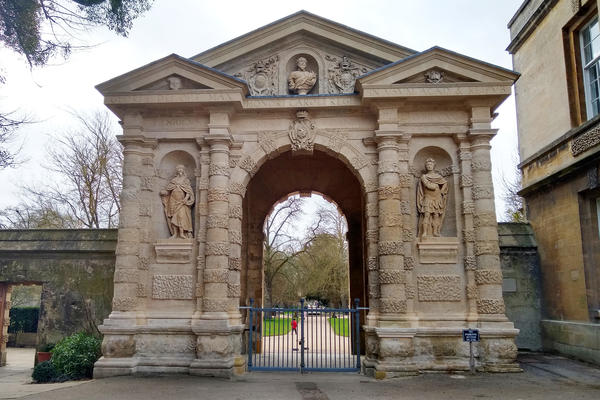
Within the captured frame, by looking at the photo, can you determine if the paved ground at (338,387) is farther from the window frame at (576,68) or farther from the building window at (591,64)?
the building window at (591,64)

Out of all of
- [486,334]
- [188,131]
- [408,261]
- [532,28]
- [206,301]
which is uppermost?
[532,28]

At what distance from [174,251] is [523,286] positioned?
9.18 m

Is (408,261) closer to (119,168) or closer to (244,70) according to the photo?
(244,70)

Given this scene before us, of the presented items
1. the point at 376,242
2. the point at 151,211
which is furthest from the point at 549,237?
the point at 151,211

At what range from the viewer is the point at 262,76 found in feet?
36.1

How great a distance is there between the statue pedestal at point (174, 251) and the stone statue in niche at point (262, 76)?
374cm

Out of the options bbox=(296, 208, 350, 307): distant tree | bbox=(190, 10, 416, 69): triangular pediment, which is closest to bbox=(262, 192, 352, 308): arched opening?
bbox=(296, 208, 350, 307): distant tree

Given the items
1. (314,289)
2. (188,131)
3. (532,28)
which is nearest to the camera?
(188,131)

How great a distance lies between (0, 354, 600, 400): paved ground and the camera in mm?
7703

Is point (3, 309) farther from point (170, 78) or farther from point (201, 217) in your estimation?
point (170, 78)

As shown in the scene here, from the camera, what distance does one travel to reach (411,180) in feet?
33.9

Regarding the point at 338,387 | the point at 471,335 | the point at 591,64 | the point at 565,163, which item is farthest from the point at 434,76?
the point at 338,387

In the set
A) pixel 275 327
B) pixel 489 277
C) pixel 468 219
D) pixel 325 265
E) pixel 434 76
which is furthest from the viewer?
pixel 325 265

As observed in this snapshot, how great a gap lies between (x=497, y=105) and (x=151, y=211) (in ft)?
26.2
